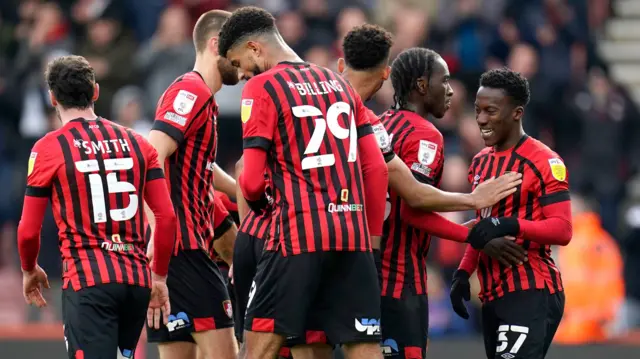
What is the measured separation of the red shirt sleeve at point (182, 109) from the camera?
7593 mm

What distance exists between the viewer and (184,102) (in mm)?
7648

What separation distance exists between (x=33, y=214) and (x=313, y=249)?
5.21 feet

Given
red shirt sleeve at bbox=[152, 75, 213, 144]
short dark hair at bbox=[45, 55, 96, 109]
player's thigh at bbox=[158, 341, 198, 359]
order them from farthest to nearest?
player's thigh at bbox=[158, 341, 198, 359] < red shirt sleeve at bbox=[152, 75, 213, 144] < short dark hair at bbox=[45, 55, 96, 109]

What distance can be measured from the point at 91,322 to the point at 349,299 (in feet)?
4.68

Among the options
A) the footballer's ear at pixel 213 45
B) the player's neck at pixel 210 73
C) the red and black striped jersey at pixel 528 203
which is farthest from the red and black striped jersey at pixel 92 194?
the red and black striped jersey at pixel 528 203

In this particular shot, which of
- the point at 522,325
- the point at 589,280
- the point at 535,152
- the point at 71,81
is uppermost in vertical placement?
the point at 71,81

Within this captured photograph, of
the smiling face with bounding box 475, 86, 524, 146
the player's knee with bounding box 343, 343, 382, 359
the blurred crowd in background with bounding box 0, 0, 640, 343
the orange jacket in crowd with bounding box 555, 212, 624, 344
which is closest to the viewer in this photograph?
the player's knee with bounding box 343, 343, 382, 359

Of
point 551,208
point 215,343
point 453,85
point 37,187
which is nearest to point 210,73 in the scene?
point 37,187

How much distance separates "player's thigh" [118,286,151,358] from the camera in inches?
274

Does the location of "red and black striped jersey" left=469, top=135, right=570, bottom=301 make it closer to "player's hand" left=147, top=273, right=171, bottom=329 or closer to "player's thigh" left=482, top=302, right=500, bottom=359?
"player's thigh" left=482, top=302, right=500, bottom=359

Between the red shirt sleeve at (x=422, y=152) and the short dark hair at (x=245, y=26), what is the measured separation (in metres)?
1.17

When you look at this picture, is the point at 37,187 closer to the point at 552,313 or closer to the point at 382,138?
the point at 382,138

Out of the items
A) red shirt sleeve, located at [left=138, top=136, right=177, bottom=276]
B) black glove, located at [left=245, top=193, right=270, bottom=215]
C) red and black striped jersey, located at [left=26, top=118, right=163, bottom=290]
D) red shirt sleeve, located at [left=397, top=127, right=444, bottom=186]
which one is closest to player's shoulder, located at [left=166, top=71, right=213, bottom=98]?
red shirt sleeve, located at [left=138, top=136, right=177, bottom=276]

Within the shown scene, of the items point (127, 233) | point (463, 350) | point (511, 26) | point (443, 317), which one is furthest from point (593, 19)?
point (127, 233)
